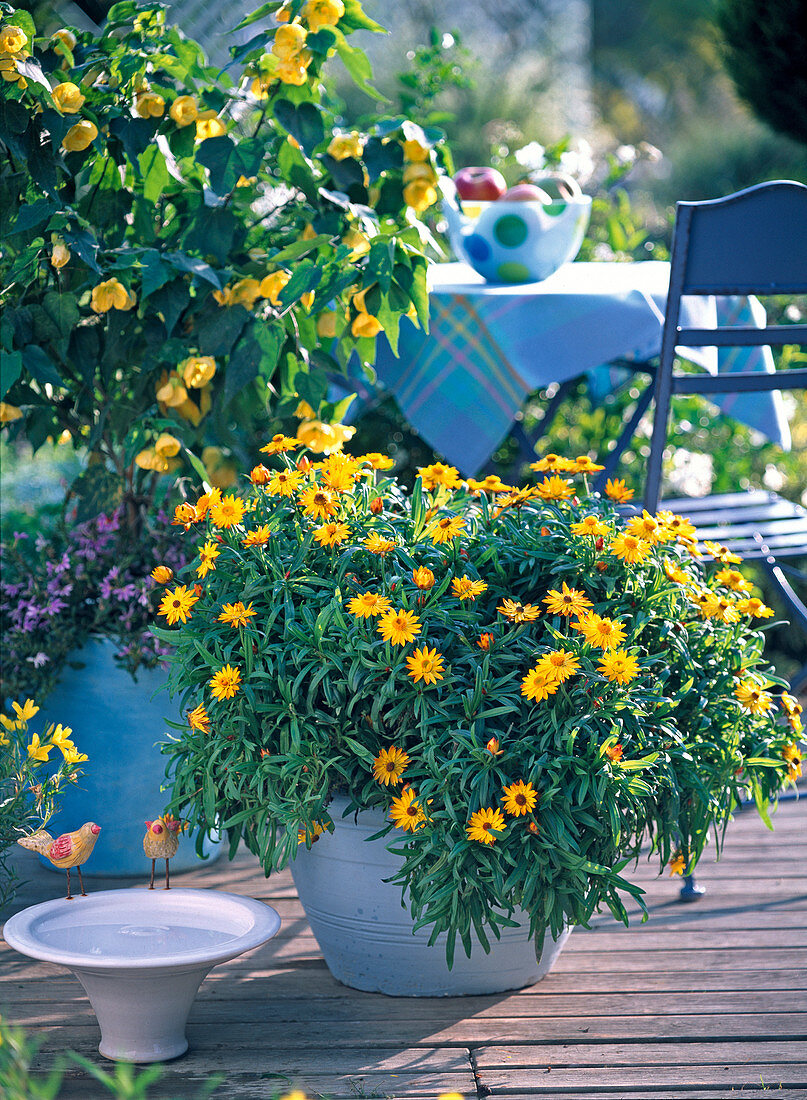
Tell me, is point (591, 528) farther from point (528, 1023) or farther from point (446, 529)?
point (528, 1023)

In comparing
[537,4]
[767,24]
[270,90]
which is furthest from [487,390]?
[537,4]

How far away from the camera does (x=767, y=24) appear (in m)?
3.25

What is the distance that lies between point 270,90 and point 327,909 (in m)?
1.28

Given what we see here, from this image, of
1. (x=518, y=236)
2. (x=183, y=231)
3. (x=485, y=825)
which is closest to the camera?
(x=485, y=825)

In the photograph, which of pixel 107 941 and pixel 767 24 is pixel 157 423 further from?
pixel 767 24

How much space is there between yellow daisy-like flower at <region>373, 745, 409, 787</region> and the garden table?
0.86m

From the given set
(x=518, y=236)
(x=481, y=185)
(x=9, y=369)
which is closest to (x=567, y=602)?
(x=9, y=369)

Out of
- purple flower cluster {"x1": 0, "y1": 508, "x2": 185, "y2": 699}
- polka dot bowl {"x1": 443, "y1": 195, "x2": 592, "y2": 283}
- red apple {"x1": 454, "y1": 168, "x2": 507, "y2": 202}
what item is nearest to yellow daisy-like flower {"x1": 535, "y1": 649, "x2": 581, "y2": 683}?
purple flower cluster {"x1": 0, "y1": 508, "x2": 185, "y2": 699}

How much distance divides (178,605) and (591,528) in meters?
0.57

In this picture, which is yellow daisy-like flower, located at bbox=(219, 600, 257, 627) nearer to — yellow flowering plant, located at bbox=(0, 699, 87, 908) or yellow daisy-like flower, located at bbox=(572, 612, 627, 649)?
yellow flowering plant, located at bbox=(0, 699, 87, 908)

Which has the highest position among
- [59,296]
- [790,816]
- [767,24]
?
[767,24]

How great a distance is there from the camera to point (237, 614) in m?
1.48

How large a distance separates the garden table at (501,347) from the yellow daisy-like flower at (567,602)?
75 centimetres

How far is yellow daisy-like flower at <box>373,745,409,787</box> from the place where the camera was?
1.43 meters
